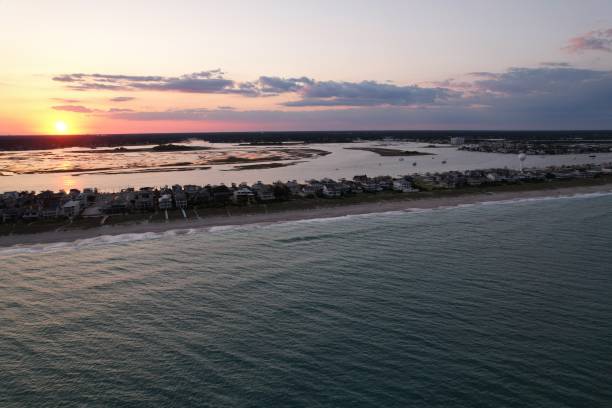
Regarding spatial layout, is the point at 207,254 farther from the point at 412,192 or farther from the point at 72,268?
the point at 412,192

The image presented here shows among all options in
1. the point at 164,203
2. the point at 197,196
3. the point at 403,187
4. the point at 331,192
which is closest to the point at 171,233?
the point at 164,203

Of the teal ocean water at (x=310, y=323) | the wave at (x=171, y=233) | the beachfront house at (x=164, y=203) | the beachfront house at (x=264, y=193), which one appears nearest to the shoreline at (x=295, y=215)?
the wave at (x=171, y=233)

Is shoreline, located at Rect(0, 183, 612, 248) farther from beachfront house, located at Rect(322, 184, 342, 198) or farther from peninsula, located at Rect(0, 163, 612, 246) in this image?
beachfront house, located at Rect(322, 184, 342, 198)

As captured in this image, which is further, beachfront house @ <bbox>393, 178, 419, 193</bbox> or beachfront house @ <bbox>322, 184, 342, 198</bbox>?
beachfront house @ <bbox>393, 178, 419, 193</bbox>

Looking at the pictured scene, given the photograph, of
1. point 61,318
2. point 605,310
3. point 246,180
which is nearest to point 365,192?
point 246,180

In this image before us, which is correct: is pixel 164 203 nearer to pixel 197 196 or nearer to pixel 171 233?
pixel 197 196

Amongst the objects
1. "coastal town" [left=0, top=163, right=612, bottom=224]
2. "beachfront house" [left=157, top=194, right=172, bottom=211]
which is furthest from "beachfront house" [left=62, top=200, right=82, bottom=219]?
"beachfront house" [left=157, top=194, right=172, bottom=211]
